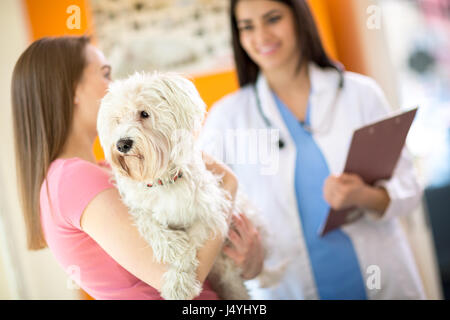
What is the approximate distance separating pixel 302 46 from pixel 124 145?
3.27 feet

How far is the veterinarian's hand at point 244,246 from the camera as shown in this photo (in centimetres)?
95

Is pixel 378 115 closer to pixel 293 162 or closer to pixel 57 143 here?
pixel 293 162

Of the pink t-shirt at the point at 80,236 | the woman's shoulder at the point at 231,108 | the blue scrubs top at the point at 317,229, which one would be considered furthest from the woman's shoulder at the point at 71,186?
the blue scrubs top at the point at 317,229

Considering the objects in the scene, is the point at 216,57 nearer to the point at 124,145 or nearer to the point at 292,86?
the point at 292,86

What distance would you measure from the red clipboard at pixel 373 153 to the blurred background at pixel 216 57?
0.42 m

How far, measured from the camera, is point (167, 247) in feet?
2.52

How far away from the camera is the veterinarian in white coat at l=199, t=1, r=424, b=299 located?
4.21 feet

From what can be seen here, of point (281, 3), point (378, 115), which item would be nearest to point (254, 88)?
point (281, 3)

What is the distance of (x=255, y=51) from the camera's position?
138cm

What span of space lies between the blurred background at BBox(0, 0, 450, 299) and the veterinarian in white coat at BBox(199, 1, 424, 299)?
307 mm

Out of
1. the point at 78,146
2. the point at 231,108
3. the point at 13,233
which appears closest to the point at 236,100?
the point at 231,108

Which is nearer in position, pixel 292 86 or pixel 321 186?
pixel 321 186

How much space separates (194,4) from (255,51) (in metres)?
0.77

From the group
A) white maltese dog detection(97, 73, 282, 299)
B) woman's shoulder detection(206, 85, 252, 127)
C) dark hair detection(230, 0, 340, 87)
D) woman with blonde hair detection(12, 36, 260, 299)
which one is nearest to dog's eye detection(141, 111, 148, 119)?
white maltese dog detection(97, 73, 282, 299)
